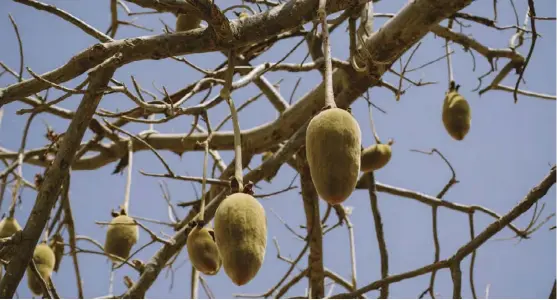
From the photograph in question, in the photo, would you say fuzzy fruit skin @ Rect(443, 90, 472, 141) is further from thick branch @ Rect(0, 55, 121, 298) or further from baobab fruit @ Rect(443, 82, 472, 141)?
thick branch @ Rect(0, 55, 121, 298)

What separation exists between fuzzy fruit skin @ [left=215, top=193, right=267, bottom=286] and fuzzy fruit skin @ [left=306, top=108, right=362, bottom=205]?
107 mm

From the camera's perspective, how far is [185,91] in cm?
192

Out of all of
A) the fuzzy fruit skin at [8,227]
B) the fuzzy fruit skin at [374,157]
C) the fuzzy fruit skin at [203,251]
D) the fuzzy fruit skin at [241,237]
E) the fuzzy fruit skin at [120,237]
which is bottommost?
the fuzzy fruit skin at [241,237]

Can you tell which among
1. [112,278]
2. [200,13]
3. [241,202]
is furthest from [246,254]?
[112,278]

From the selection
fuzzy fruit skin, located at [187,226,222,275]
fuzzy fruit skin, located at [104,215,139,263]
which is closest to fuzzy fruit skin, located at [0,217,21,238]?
fuzzy fruit skin, located at [104,215,139,263]

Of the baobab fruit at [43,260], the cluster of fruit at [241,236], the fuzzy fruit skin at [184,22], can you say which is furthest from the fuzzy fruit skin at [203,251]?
the baobab fruit at [43,260]

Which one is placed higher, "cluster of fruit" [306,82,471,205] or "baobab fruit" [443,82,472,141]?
"baobab fruit" [443,82,472,141]

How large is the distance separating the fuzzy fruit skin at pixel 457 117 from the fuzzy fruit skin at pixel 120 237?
94cm

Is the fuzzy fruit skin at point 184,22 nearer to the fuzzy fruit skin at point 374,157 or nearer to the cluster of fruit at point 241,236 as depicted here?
the fuzzy fruit skin at point 374,157

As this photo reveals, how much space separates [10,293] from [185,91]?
3.18ft

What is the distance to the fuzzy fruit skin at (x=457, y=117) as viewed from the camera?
193 cm

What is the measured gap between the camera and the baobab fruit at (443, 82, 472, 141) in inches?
75.9

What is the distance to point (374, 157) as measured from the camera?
6.63 feet

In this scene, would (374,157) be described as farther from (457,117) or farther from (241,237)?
(241,237)
